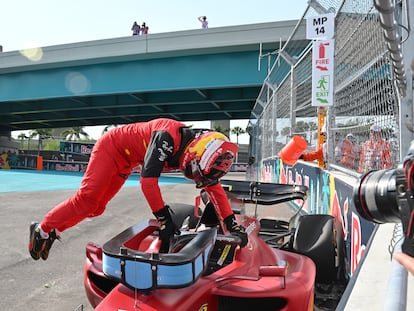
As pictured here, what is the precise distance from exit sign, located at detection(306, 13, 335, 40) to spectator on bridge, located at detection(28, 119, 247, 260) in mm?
2142

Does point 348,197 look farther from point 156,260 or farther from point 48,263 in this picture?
point 48,263

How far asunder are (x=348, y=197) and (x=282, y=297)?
55.7 inches

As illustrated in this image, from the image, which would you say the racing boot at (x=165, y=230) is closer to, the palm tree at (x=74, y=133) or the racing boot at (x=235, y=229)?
the racing boot at (x=235, y=229)

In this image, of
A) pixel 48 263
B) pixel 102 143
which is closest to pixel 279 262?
pixel 102 143

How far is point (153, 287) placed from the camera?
194cm

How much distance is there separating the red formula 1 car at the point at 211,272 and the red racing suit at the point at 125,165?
451 millimetres

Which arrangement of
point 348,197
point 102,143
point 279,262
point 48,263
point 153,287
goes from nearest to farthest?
point 153,287, point 279,262, point 348,197, point 102,143, point 48,263

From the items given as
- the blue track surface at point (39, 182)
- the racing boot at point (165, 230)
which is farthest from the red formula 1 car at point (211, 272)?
the blue track surface at point (39, 182)

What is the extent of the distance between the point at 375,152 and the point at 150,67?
14.3m

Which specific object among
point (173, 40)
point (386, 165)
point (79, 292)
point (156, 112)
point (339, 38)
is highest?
point (173, 40)

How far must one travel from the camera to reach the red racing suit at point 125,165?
2926 mm

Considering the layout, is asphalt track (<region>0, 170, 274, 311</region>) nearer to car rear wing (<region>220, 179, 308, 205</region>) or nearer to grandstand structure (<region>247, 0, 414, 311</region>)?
car rear wing (<region>220, 179, 308, 205</region>)

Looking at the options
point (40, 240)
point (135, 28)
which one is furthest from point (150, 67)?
point (40, 240)

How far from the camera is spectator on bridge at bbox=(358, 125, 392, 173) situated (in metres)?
2.82
